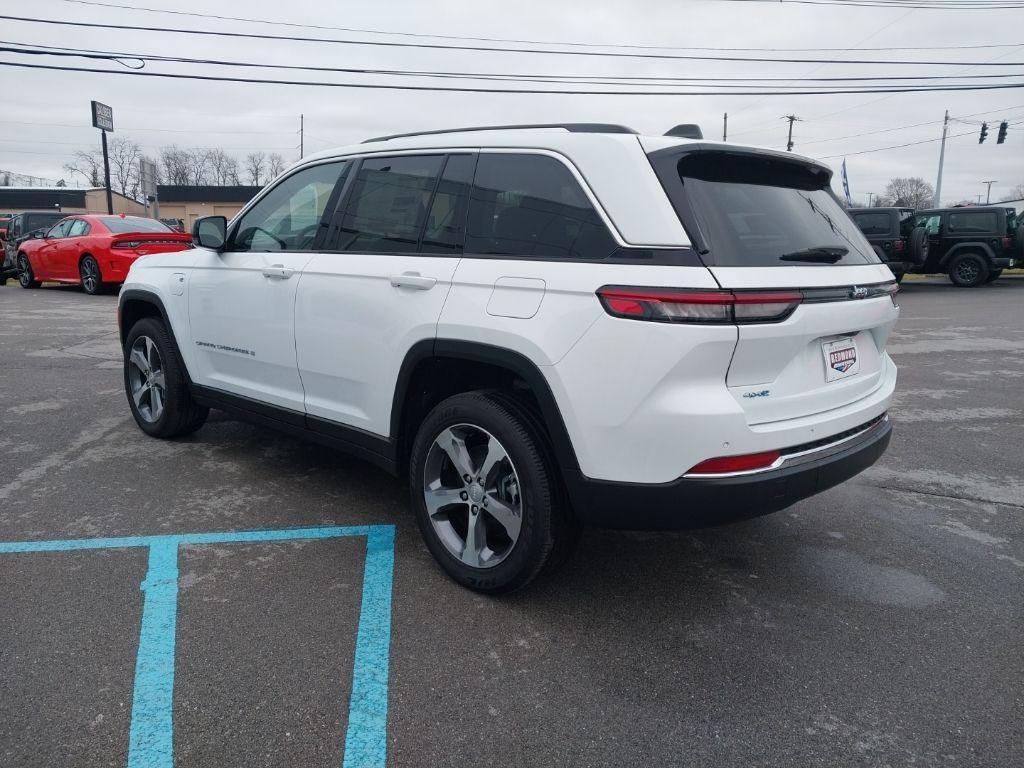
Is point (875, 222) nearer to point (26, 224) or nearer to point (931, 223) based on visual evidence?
point (931, 223)

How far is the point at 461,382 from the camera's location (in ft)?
11.0

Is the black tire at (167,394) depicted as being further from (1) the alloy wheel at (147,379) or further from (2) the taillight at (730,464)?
(2) the taillight at (730,464)

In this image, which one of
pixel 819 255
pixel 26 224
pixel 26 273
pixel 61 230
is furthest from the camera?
pixel 26 224

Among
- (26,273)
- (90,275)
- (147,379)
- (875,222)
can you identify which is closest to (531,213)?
(147,379)

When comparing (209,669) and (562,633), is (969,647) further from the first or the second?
(209,669)

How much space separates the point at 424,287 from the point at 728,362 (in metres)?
1.30

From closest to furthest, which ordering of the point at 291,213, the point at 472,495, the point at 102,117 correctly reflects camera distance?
the point at 472,495
the point at 291,213
the point at 102,117

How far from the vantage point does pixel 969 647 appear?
9.25 ft

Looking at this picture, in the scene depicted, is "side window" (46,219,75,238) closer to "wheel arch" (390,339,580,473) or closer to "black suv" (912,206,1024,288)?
"wheel arch" (390,339,580,473)

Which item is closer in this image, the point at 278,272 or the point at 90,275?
the point at 278,272

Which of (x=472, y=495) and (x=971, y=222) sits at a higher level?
(x=971, y=222)

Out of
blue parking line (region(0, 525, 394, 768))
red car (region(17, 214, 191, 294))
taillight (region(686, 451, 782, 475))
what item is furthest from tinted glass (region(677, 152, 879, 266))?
red car (region(17, 214, 191, 294))

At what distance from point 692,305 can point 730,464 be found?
553 millimetres

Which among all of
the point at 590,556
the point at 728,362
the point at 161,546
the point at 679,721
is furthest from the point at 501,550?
the point at 161,546
